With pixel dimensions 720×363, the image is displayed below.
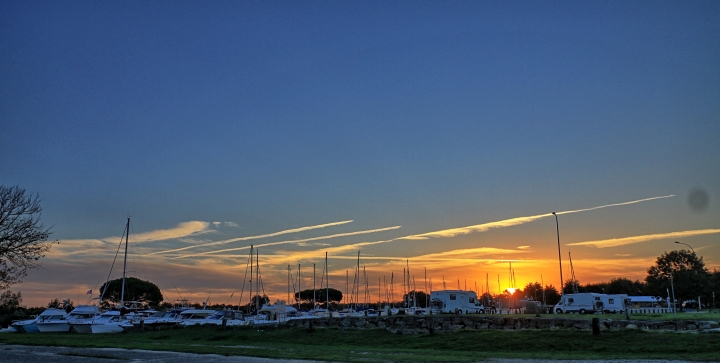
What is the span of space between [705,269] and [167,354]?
325 feet

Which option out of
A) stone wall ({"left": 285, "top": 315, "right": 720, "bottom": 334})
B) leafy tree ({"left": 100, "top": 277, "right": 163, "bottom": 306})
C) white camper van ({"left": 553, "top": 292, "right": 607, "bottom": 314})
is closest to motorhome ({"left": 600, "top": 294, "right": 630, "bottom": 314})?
white camper van ({"left": 553, "top": 292, "right": 607, "bottom": 314})

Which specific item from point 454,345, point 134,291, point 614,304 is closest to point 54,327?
point 454,345

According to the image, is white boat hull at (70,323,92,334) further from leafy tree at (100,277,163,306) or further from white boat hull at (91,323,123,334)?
leafy tree at (100,277,163,306)

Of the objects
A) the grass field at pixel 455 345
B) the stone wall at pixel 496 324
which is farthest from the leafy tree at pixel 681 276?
the grass field at pixel 455 345

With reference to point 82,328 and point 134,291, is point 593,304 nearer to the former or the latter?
point 82,328

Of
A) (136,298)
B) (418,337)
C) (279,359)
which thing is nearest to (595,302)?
(418,337)

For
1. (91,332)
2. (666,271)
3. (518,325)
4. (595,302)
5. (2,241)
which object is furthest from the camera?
(666,271)

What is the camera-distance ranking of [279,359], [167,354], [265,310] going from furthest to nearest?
[265,310] → [167,354] → [279,359]

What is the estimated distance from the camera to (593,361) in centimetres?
2527

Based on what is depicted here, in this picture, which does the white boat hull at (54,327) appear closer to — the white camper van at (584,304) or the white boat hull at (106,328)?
the white boat hull at (106,328)

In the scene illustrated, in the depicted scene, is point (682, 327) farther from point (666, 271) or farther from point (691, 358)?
point (666, 271)

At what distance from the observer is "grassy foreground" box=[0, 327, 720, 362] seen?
2802 centimetres

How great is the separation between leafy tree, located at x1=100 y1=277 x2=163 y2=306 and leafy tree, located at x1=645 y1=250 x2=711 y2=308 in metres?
101

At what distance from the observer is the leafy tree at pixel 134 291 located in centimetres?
11994
